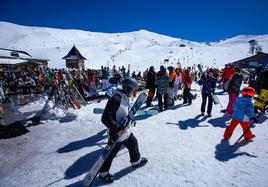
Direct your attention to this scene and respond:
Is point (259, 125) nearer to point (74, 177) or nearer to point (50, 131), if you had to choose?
point (74, 177)

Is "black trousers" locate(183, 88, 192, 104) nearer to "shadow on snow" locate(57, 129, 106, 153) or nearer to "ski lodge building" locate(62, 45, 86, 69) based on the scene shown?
"shadow on snow" locate(57, 129, 106, 153)

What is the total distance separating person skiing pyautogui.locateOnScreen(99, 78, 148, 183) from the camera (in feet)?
9.66

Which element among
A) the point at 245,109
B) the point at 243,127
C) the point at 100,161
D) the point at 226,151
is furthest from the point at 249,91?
the point at 100,161

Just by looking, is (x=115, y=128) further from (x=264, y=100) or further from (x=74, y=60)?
(x=74, y=60)

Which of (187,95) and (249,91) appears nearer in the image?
(249,91)

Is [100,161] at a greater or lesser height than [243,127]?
lesser

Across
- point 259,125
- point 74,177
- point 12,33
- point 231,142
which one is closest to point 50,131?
point 74,177

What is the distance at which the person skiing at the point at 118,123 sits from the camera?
294 cm

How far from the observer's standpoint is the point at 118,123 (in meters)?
3.00

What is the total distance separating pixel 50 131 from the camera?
5941 millimetres

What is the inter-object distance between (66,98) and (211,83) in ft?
20.5

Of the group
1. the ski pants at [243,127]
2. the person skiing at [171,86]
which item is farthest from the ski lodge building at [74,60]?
Answer: the ski pants at [243,127]

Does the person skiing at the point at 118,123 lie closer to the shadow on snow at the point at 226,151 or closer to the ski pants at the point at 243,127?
the shadow on snow at the point at 226,151

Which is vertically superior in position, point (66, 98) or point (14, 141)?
point (66, 98)
